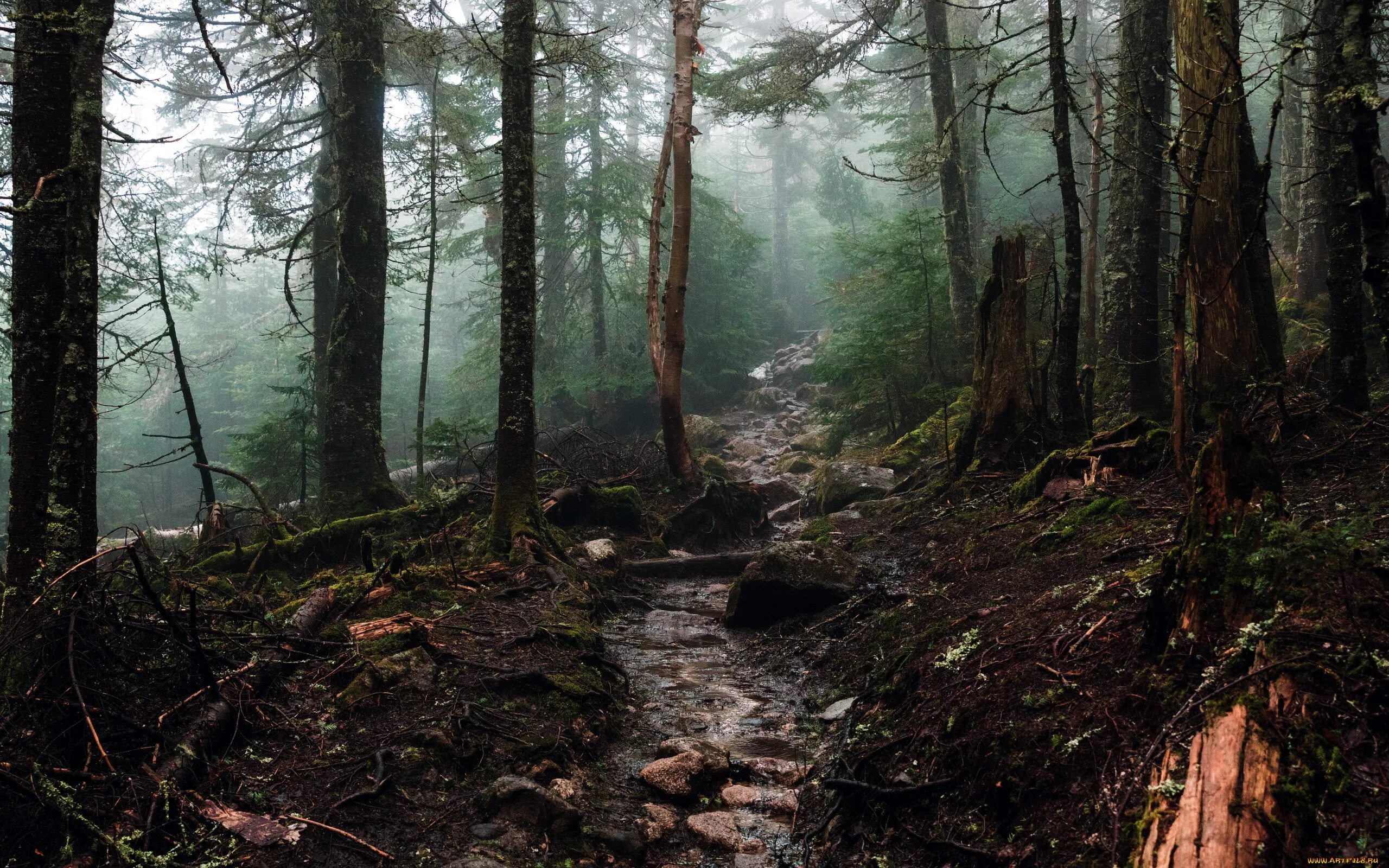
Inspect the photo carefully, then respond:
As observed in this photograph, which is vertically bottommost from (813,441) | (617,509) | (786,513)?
(786,513)

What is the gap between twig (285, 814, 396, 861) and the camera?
325cm

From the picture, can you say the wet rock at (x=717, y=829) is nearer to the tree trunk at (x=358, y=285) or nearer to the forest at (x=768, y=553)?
the forest at (x=768, y=553)

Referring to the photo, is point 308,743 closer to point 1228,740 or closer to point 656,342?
point 1228,740

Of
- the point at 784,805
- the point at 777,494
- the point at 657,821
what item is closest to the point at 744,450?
the point at 777,494

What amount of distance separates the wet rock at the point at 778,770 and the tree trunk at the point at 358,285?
8094 millimetres

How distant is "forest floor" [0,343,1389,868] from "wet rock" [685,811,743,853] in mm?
14

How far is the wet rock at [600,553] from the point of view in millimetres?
9312

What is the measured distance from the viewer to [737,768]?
14.9 feet

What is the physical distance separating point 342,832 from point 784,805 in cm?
220

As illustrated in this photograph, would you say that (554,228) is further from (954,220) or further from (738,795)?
(738,795)

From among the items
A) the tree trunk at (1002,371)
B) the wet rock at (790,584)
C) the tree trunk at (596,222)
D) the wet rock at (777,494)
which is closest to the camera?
the wet rock at (790,584)

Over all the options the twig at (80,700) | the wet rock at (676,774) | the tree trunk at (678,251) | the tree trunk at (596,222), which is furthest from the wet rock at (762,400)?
the twig at (80,700)

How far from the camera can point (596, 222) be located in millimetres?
23109

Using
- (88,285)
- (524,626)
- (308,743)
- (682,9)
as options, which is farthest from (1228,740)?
(682,9)
